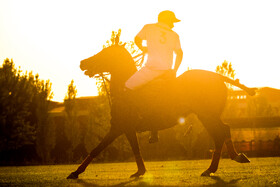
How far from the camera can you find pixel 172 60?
7758 mm

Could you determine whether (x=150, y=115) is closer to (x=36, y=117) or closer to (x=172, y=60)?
(x=172, y=60)

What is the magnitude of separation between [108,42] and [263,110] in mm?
25022

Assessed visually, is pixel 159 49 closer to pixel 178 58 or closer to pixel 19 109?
pixel 178 58

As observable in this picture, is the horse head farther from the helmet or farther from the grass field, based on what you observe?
the grass field

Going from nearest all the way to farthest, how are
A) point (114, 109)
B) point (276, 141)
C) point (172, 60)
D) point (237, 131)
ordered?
point (172, 60), point (114, 109), point (276, 141), point (237, 131)

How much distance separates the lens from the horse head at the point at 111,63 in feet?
27.6

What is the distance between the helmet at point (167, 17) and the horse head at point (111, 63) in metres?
1.18

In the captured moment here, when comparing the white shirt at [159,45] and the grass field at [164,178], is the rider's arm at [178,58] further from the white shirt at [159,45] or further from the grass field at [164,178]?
the grass field at [164,178]

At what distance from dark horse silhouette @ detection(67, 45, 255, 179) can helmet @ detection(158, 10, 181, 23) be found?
1113 millimetres

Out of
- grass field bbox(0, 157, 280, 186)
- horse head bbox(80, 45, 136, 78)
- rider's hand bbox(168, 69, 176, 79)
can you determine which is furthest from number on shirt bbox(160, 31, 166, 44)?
grass field bbox(0, 157, 280, 186)

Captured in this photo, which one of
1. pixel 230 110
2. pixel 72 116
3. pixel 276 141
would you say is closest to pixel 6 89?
pixel 72 116

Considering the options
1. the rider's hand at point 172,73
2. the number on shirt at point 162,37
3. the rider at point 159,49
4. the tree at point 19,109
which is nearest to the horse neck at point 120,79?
the rider at point 159,49

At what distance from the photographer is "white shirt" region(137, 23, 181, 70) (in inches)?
296

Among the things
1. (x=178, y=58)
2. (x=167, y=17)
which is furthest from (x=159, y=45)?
(x=167, y=17)
